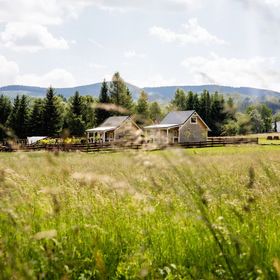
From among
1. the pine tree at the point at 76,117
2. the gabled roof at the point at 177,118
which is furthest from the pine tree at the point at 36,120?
the gabled roof at the point at 177,118

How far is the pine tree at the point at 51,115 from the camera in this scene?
88.4m

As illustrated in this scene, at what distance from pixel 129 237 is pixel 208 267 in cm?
105

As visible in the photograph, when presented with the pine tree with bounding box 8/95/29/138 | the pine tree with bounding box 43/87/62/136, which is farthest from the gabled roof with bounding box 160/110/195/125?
the pine tree with bounding box 8/95/29/138

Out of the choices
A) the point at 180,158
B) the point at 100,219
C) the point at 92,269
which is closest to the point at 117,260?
the point at 92,269

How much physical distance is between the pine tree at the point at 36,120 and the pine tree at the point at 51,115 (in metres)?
0.78

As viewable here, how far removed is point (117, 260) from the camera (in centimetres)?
470

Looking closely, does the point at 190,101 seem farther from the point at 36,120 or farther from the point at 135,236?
the point at 135,236

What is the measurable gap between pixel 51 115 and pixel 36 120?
3147 millimetres

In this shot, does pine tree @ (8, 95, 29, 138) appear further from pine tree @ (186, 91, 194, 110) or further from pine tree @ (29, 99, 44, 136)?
pine tree @ (186, 91, 194, 110)

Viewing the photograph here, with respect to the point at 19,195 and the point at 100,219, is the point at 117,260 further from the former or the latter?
the point at 19,195

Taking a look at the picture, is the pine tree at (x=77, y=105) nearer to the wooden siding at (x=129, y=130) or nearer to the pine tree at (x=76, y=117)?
the pine tree at (x=76, y=117)

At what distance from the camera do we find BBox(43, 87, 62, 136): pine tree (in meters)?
88.4

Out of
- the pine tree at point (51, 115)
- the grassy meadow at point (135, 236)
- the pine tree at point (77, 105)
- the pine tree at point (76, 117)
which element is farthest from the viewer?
the pine tree at point (77, 105)

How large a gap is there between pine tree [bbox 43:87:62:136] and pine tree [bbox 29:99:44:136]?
0.78 m
